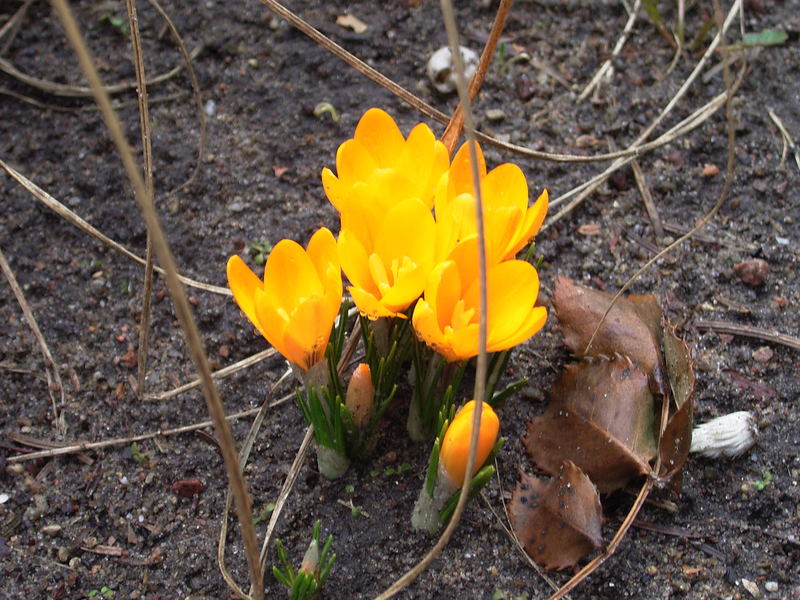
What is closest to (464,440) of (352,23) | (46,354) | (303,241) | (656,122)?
(303,241)

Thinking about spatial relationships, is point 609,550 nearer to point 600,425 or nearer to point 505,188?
point 600,425

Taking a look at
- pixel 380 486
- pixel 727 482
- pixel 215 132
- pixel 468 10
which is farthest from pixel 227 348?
pixel 468 10

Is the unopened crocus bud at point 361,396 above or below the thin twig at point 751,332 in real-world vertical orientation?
above

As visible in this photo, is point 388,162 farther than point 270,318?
Yes

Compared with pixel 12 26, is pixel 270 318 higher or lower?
higher

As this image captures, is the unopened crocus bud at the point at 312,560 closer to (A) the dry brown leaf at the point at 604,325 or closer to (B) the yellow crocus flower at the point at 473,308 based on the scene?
(B) the yellow crocus flower at the point at 473,308

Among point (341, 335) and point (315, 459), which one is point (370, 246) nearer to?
point (341, 335)

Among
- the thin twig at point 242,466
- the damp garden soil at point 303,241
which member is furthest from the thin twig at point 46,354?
the thin twig at point 242,466

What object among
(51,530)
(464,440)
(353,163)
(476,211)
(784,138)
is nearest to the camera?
(476,211)
